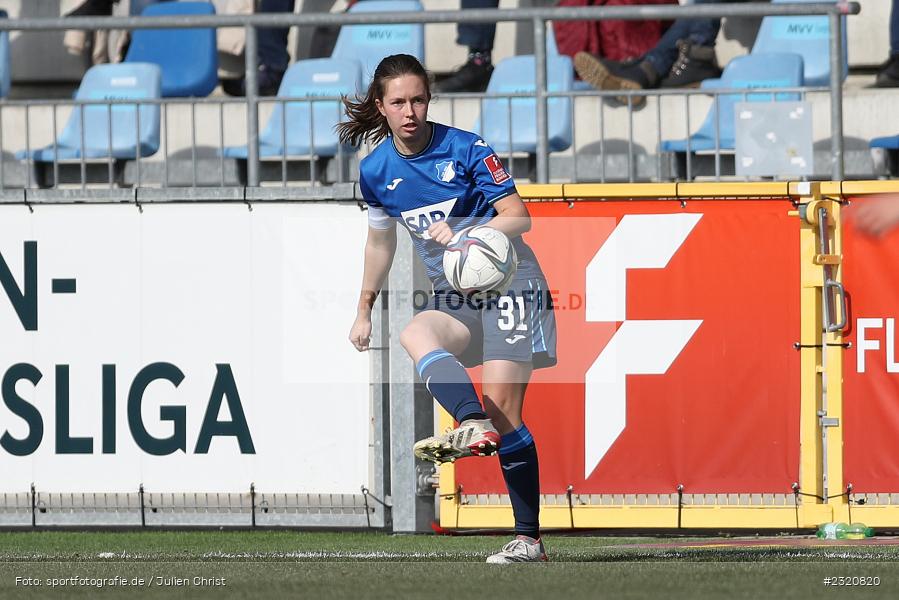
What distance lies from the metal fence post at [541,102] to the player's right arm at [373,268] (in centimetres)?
275

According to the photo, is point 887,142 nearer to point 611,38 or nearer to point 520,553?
point 611,38

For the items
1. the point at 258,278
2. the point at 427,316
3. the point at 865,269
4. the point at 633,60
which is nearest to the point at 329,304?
the point at 258,278

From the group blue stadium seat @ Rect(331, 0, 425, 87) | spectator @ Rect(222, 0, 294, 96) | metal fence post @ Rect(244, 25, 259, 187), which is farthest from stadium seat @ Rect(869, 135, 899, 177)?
spectator @ Rect(222, 0, 294, 96)

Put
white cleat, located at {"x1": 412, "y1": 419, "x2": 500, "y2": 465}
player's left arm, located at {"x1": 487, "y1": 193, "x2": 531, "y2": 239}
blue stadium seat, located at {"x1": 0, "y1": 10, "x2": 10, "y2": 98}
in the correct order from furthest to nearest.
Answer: blue stadium seat, located at {"x1": 0, "y1": 10, "x2": 10, "y2": 98} → player's left arm, located at {"x1": 487, "y1": 193, "x2": 531, "y2": 239} → white cleat, located at {"x1": 412, "y1": 419, "x2": 500, "y2": 465}

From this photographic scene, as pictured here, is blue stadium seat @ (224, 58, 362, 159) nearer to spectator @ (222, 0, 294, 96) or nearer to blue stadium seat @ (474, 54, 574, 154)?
spectator @ (222, 0, 294, 96)

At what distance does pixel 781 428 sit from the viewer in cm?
794

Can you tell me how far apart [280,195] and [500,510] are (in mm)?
2149

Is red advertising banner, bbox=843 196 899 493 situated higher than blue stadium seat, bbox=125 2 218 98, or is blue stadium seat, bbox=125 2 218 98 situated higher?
blue stadium seat, bbox=125 2 218 98

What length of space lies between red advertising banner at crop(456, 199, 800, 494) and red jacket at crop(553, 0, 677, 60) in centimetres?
414

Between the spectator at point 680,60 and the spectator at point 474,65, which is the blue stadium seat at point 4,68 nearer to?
the spectator at point 474,65

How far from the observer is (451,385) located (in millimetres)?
5926

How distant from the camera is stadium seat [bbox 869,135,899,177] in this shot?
10656 mm

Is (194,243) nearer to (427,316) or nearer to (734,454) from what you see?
(427,316)

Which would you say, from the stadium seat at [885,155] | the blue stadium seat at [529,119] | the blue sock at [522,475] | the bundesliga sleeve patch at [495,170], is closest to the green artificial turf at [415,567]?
the blue sock at [522,475]
